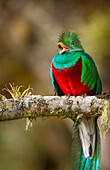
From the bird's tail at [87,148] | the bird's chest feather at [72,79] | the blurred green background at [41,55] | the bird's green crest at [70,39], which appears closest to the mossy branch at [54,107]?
the bird's chest feather at [72,79]

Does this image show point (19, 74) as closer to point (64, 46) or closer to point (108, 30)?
point (108, 30)

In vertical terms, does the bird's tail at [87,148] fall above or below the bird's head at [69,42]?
below

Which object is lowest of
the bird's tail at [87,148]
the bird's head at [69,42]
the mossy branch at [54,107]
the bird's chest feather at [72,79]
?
the bird's tail at [87,148]

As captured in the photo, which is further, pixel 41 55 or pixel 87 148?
pixel 41 55

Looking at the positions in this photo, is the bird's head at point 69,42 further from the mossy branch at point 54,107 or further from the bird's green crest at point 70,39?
the mossy branch at point 54,107

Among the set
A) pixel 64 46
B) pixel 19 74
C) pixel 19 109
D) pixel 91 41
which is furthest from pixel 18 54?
pixel 19 109

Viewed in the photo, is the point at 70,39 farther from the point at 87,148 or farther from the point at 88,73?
the point at 87,148

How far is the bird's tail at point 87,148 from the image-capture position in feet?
11.8

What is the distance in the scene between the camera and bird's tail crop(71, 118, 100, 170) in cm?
360

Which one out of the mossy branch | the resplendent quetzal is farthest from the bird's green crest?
the mossy branch

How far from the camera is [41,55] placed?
7.95 m

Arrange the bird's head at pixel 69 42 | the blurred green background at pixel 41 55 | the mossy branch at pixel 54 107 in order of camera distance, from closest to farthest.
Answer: the mossy branch at pixel 54 107
the bird's head at pixel 69 42
the blurred green background at pixel 41 55

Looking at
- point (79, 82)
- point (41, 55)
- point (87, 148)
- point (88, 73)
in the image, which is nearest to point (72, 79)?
point (79, 82)

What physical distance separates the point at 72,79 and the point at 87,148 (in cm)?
87
